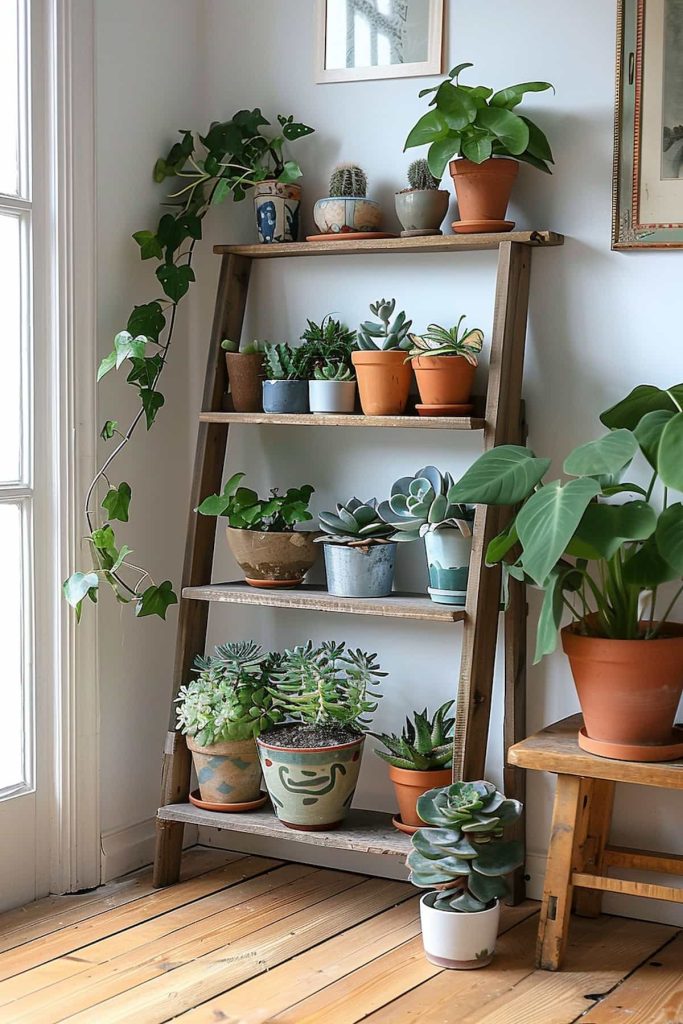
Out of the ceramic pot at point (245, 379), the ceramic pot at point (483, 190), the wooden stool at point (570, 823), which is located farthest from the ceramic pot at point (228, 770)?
the ceramic pot at point (483, 190)

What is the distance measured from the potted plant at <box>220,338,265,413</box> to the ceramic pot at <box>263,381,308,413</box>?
7 cm

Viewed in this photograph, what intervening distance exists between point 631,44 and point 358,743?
160 cm

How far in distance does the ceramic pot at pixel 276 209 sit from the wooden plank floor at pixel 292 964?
1531 millimetres

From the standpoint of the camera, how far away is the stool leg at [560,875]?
2.36 m

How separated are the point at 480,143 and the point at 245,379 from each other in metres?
0.75

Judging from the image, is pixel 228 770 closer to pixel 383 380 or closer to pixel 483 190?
pixel 383 380

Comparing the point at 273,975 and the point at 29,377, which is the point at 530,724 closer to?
the point at 273,975

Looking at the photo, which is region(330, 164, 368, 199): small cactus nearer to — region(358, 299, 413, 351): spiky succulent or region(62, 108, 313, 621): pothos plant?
region(62, 108, 313, 621): pothos plant

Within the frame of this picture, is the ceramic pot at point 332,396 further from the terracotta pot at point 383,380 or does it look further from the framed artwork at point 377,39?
the framed artwork at point 377,39

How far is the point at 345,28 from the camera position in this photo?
114 inches

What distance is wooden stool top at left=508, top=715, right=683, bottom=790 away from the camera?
7.29 feet

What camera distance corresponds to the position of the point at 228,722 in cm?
273

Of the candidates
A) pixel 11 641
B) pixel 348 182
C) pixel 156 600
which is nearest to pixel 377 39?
pixel 348 182

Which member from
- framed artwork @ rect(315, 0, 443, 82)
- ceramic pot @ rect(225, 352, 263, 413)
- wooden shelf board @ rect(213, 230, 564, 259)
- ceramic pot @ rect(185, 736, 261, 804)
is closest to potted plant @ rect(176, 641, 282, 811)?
ceramic pot @ rect(185, 736, 261, 804)
